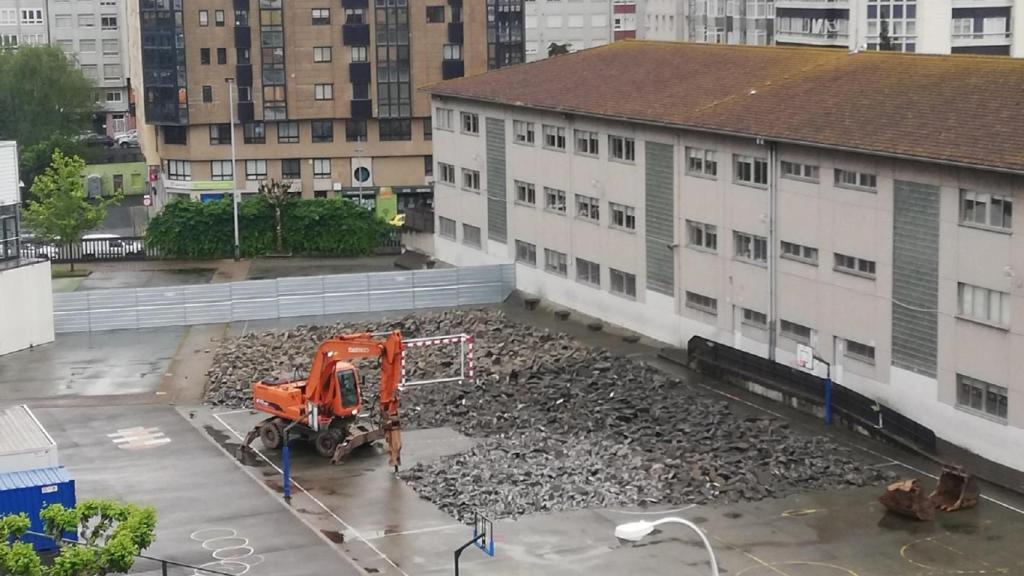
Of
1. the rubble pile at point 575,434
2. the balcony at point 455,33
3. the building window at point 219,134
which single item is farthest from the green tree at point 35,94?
the rubble pile at point 575,434

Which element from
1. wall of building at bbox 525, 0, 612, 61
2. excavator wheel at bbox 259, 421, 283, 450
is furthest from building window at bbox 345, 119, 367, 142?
excavator wheel at bbox 259, 421, 283, 450

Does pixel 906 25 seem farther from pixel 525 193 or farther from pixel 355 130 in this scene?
pixel 525 193

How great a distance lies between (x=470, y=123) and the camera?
7900cm

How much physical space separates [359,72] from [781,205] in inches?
1996

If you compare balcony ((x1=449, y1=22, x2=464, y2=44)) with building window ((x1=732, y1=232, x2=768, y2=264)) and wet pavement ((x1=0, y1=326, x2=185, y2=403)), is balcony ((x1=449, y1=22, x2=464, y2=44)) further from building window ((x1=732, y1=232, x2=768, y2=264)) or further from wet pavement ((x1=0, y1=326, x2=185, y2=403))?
building window ((x1=732, y1=232, x2=768, y2=264))

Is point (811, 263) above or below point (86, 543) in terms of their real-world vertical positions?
above

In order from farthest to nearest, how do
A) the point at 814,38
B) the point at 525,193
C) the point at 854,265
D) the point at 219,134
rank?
1. the point at 814,38
2. the point at 219,134
3. the point at 525,193
4. the point at 854,265

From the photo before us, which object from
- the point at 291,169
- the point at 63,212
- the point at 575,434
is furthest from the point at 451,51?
the point at 575,434

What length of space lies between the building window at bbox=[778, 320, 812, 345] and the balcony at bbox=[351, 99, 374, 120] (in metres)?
51.0

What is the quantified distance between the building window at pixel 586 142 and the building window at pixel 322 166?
37.7m

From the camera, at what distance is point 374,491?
1845 inches

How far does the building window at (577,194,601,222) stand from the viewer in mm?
69062

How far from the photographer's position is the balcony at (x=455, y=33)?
105 meters

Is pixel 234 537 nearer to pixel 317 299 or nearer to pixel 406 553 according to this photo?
pixel 406 553
